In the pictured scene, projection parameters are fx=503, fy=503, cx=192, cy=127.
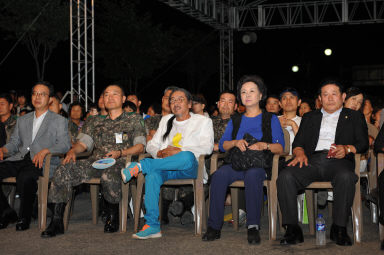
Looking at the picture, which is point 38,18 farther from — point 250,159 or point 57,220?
point 250,159

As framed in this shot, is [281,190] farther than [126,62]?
No

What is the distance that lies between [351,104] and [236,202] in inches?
70.3

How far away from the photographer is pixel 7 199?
5.40 m

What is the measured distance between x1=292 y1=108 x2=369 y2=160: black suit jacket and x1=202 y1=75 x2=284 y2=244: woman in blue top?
23cm

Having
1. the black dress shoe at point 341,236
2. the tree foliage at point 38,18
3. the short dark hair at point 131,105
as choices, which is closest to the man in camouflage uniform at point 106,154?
the short dark hair at point 131,105

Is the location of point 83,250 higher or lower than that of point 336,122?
lower

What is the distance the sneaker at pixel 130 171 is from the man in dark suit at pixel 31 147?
940mm

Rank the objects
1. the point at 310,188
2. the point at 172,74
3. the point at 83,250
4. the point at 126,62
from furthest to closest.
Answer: the point at 172,74 < the point at 126,62 < the point at 310,188 < the point at 83,250

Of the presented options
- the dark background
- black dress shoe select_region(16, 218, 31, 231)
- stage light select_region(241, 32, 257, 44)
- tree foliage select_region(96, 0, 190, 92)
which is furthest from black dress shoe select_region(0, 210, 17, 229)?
the dark background

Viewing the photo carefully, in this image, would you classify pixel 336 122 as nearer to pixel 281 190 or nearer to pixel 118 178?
pixel 281 190

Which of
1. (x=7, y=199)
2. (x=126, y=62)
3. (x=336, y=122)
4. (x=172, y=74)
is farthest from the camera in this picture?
(x=172, y=74)

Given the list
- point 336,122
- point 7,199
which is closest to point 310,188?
point 336,122

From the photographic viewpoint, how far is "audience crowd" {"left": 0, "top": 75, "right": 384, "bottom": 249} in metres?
4.20

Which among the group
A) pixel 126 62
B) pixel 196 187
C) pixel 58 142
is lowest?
pixel 196 187
